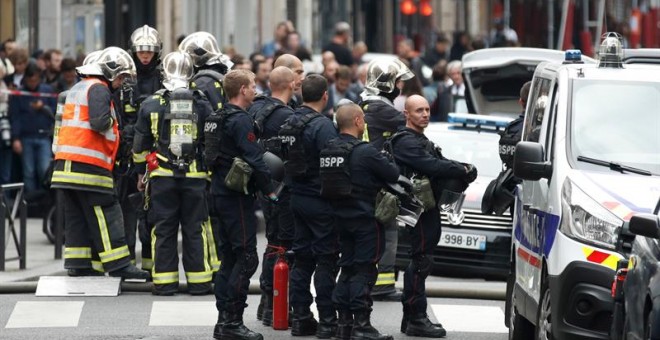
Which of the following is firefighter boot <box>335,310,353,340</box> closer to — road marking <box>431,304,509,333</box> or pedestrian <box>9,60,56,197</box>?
road marking <box>431,304,509,333</box>

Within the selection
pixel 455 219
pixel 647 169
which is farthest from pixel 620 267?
pixel 455 219

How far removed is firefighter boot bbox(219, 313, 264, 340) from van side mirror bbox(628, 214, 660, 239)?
14.5ft

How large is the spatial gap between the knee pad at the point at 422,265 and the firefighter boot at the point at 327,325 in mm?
691

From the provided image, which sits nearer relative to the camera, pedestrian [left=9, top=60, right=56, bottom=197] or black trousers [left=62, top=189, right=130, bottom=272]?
black trousers [left=62, top=189, right=130, bottom=272]

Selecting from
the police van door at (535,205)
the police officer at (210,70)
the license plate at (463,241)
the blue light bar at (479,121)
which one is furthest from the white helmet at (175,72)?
the blue light bar at (479,121)

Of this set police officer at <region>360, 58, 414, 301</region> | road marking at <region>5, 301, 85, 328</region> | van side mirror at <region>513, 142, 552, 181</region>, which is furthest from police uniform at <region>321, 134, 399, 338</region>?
road marking at <region>5, 301, 85, 328</region>

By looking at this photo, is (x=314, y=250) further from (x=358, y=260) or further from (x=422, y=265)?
(x=422, y=265)

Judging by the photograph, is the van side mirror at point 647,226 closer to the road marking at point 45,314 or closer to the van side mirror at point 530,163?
the van side mirror at point 530,163

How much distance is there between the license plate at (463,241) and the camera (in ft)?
55.6

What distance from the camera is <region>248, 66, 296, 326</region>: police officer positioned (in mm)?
13852

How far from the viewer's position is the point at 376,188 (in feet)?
42.3

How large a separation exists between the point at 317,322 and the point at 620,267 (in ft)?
12.5

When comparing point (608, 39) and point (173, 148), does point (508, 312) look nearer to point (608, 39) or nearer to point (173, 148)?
point (608, 39)

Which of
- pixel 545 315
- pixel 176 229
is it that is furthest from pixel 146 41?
pixel 545 315
